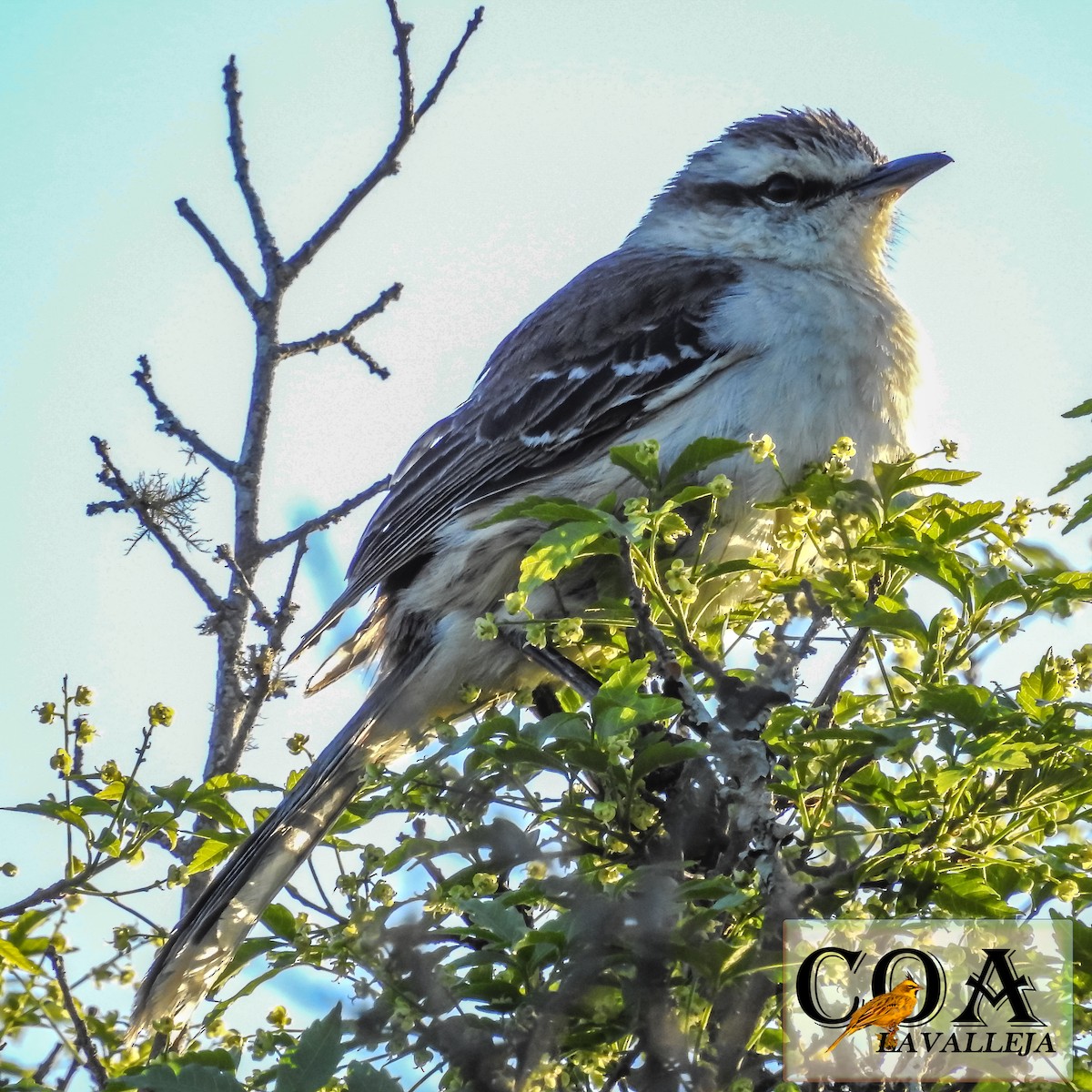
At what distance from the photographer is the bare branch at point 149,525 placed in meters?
4.31

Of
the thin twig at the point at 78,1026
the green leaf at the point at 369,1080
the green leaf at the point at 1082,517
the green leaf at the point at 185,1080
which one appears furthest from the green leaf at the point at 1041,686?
the thin twig at the point at 78,1026

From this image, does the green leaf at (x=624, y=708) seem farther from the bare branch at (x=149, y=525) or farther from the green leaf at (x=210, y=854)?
the bare branch at (x=149, y=525)

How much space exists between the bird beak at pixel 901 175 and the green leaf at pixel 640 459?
338cm

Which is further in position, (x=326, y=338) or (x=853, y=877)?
(x=326, y=338)

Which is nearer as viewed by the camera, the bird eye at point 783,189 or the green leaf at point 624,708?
the green leaf at point 624,708

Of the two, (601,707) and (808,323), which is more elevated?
(808,323)

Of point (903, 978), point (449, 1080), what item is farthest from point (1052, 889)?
point (449, 1080)

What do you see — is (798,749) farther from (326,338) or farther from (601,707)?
(326,338)

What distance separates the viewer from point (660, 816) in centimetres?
282

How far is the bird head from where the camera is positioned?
221 inches

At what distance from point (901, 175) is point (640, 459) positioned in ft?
11.3

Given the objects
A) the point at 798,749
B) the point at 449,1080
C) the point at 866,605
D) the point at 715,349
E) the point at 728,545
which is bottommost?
the point at 449,1080

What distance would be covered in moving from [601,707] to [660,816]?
465 millimetres

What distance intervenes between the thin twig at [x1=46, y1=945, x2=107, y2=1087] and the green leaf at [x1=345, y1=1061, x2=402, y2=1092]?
101 centimetres
